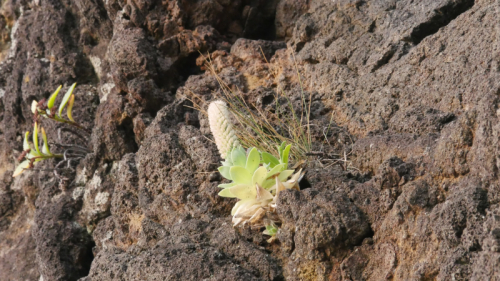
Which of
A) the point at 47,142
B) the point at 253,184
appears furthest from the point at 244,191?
the point at 47,142

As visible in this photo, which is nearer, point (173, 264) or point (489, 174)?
point (489, 174)

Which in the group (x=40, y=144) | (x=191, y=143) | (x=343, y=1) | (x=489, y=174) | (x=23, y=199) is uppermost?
(x=343, y=1)

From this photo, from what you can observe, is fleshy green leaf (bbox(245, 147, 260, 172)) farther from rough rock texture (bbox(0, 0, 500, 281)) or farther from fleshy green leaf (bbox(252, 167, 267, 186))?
rough rock texture (bbox(0, 0, 500, 281))

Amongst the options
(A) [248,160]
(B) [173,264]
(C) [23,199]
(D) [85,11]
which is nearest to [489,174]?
(A) [248,160]

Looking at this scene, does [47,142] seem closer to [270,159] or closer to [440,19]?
[270,159]

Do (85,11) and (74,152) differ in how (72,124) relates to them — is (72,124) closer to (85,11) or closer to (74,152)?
(74,152)
